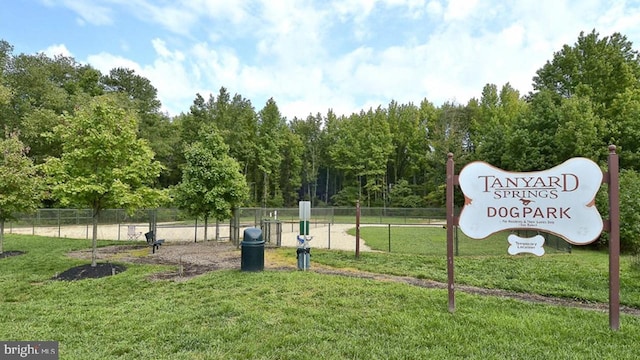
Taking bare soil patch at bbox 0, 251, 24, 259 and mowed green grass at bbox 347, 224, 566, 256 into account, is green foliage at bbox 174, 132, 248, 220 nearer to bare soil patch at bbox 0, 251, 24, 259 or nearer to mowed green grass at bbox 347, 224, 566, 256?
bare soil patch at bbox 0, 251, 24, 259

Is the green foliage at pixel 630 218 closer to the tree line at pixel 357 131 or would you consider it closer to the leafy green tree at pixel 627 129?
the tree line at pixel 357 131

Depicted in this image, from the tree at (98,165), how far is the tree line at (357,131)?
1.23 meters

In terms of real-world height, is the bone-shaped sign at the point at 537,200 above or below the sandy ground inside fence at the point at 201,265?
above

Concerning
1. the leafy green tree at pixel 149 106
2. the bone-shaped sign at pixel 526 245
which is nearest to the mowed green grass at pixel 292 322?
the bone-shaped sign at pixel 526 245

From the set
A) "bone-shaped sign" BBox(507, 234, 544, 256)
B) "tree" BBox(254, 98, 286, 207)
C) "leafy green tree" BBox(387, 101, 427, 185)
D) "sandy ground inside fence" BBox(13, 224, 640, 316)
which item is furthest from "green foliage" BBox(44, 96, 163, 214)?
"leafy green tree" BBox(387, 101, 427, 185)

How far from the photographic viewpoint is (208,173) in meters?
13.8

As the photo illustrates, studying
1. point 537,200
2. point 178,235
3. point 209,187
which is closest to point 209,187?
point 209,187

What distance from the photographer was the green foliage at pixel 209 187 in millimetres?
13797

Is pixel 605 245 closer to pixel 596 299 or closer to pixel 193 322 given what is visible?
pixel 596 299

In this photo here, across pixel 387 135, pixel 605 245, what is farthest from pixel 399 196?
pixel 605 245

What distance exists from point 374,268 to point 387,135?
43703 mm

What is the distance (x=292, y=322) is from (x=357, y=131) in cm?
4916

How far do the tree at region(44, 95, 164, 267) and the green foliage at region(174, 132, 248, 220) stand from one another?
435 cm

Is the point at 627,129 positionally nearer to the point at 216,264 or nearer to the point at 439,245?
the point at 439,245
